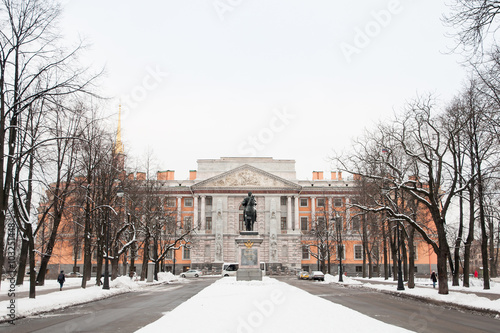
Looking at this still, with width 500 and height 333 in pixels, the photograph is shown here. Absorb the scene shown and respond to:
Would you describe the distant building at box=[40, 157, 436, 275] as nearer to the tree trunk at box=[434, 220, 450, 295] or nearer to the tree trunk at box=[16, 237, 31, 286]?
the tree trunk at box=[16, 237, 31, 286]

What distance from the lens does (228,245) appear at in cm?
8662

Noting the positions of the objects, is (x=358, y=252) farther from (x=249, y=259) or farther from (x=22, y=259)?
(x=22, y=259)

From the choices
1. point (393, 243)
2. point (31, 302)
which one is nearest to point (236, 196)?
point (393, 243)

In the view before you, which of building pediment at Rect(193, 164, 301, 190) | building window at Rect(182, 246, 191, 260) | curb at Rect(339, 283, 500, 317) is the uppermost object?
building pediment at Rect(193, 164, 301, 190)

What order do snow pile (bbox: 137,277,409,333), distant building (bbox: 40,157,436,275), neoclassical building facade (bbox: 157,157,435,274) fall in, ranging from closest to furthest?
1. snow pile (bbox: 137,277,409,333)
2. distant building (bbox: 40,157,436,275)
3. neoclassical building facade (bbox: 157,157,435,274)

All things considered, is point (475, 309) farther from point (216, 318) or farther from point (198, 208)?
point (198, 208)

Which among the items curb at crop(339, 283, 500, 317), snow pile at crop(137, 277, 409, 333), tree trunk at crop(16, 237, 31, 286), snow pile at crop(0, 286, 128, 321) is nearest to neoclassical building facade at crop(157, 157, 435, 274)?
tree trunk at crop(16, 237, 31, 286)

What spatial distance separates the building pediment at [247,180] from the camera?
290ft

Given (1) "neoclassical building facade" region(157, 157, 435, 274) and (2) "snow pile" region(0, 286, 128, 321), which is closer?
(2) "snow pile" region(0, 286, 128, 321)

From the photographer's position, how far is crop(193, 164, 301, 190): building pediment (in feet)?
290

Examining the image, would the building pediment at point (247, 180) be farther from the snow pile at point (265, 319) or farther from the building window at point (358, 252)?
the snow pile at point (265, 319)

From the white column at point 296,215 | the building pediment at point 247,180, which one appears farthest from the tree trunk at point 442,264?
the white column at point 296,215

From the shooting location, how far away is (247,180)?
290ft

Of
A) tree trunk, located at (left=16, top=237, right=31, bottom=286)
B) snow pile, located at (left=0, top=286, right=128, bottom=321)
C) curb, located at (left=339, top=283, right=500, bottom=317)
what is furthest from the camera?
tree trunk, located at (left=16, top=237, right=31, bottom=286)
